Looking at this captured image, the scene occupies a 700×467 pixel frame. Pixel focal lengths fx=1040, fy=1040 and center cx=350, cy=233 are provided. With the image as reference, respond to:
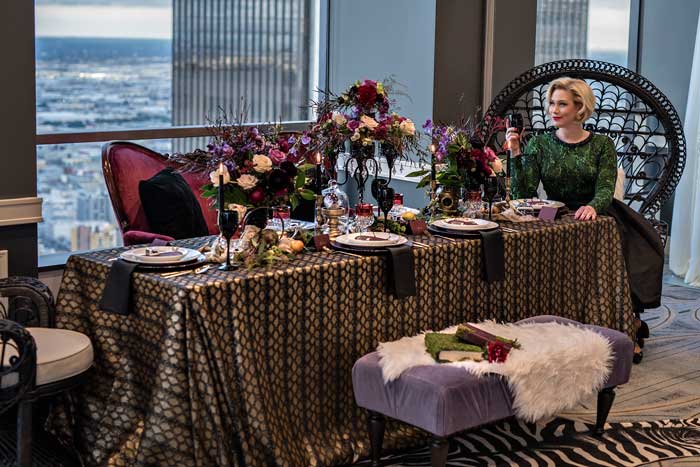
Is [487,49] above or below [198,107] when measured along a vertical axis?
above

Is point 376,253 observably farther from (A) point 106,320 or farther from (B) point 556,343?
(A) point 106,320

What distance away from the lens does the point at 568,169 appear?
4.97 meters

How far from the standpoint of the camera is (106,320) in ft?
11.4

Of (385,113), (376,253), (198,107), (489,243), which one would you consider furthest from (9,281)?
(198,107)

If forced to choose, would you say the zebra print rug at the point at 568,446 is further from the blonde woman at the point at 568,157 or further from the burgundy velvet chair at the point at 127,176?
the burgundy velvet chair at the point at 127,176

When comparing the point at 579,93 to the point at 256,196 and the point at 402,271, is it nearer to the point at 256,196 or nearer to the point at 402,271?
the point at 402,271

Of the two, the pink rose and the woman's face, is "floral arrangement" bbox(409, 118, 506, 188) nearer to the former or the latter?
the woman's face

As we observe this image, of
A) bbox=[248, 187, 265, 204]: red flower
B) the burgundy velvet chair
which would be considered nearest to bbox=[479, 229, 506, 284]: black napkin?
bbox=[248, 187, 265, 204]: red flower

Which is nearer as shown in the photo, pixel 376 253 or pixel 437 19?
pixel 376 253

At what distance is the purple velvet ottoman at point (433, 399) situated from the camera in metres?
3.22

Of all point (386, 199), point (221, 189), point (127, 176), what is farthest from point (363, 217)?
point (127, 176)

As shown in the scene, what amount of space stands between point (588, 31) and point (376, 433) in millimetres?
5268

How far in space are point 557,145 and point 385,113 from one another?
128cm

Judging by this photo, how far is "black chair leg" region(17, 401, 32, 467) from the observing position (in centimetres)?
315
